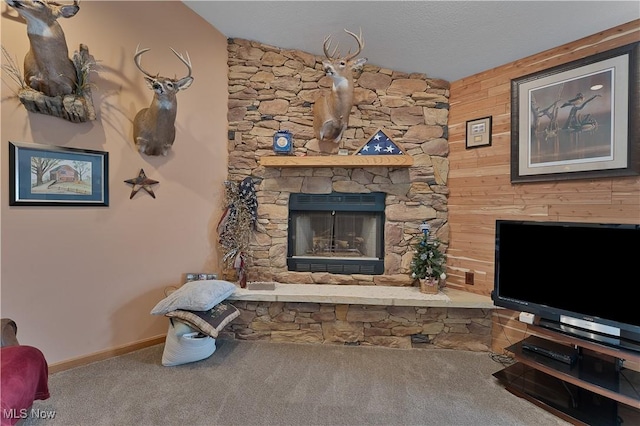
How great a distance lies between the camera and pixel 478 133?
2635 mm

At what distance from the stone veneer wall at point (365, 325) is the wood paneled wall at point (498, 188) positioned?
0.36 m

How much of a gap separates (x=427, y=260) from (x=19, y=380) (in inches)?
110

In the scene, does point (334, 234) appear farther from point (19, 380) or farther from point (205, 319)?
point (19, 380)

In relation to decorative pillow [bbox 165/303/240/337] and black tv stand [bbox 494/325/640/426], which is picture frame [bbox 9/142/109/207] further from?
Answer: black tv stand [bbox 494/325/640/426]

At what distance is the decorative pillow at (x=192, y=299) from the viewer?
87.8 inches

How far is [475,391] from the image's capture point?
1.99 metres

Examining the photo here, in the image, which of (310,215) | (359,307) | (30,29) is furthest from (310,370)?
(30,29)

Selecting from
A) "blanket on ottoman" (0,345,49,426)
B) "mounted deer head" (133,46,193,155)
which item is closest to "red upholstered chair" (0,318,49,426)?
"blanket on ottoman" (0,345,49,426)

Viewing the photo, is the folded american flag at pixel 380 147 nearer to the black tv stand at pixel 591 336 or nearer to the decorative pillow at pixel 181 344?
the black tv stand at pixel 591 336

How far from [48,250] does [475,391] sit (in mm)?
3269

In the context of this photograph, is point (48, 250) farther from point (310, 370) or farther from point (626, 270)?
point (626, 270)

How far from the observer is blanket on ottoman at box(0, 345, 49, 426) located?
130cm

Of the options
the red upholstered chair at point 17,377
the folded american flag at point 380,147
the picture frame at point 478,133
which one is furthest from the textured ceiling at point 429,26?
the red upholstered chair at point 17,377

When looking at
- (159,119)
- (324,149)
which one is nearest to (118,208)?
(159,119)
